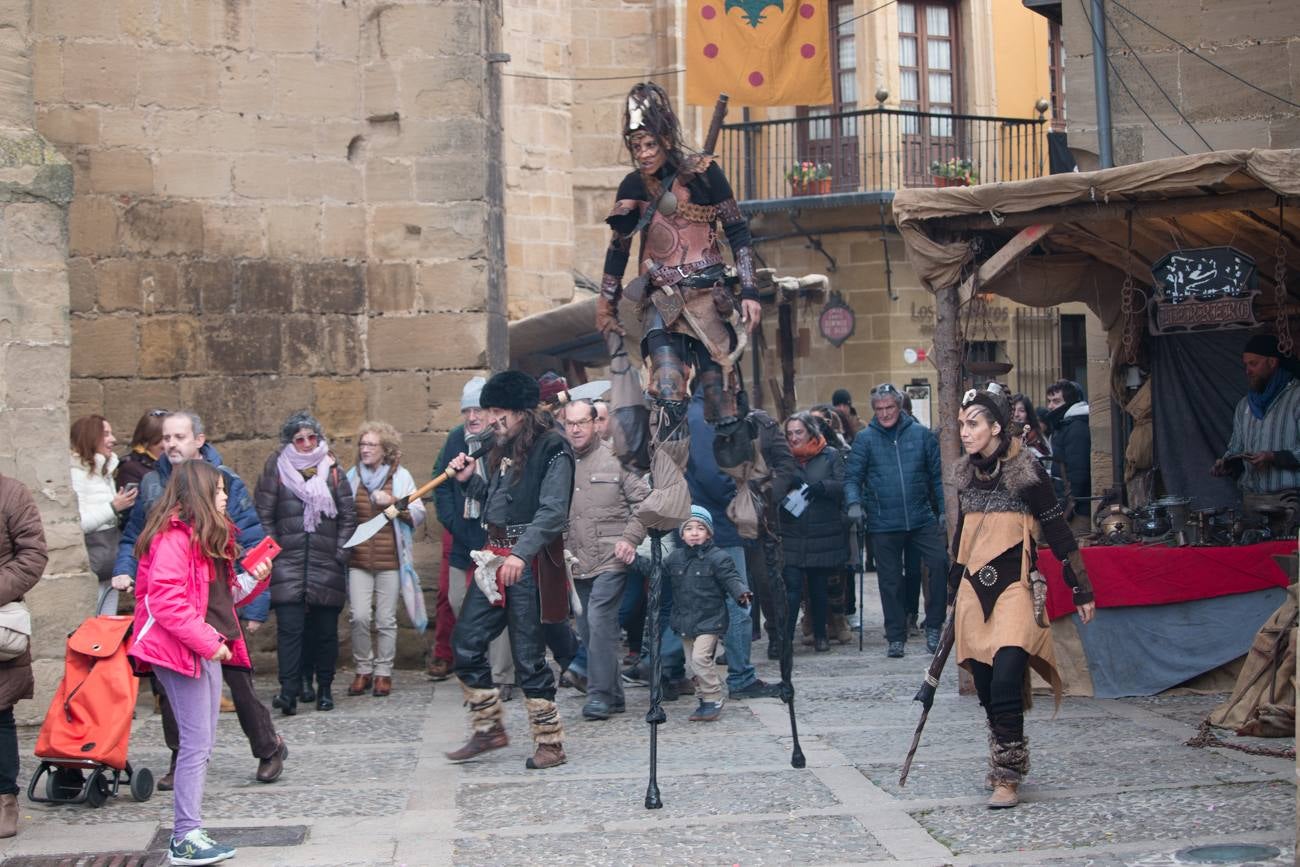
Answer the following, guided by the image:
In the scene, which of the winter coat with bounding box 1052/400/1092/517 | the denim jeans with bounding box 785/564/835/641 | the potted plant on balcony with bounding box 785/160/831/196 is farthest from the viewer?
the potted plant on balcony with bounding box 785/160/831/196

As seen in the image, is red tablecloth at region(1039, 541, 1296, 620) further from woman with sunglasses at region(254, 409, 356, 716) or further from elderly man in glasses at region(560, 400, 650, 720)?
woman with sunglasses at region(254, 409, 356, 716)

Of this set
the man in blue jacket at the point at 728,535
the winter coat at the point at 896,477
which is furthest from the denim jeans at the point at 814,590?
the man in blue jacket at the point at 728,535

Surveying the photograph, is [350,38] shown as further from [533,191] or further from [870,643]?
[533,191]

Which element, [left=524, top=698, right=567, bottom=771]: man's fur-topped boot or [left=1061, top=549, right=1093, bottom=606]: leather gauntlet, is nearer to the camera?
[left=1061, top=549, right=1093, bottom=606]: leather gauntlet

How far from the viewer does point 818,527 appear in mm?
12172

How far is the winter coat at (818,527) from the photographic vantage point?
39.6ft

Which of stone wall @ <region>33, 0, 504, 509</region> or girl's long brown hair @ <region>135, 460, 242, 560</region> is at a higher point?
stone wall @ <region>33, 0, 504, 509</region>

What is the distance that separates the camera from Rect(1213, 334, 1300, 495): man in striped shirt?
10.0m

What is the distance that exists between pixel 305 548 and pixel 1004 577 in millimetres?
4679

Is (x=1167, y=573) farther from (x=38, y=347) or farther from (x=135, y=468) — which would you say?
(x=38, y=347)

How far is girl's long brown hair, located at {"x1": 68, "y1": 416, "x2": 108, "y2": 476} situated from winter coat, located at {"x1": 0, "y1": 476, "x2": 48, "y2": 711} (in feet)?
9.44

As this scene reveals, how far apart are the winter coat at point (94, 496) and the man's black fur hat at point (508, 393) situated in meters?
2.83

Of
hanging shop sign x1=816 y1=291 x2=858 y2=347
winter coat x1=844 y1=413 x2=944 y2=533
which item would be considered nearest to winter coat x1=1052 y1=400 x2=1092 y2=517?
winter coat x1=844 y1=413 x2=944 y2=533

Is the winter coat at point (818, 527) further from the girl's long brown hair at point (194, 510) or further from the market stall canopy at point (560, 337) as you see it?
the girl's long brown hair at point (194, 510)
